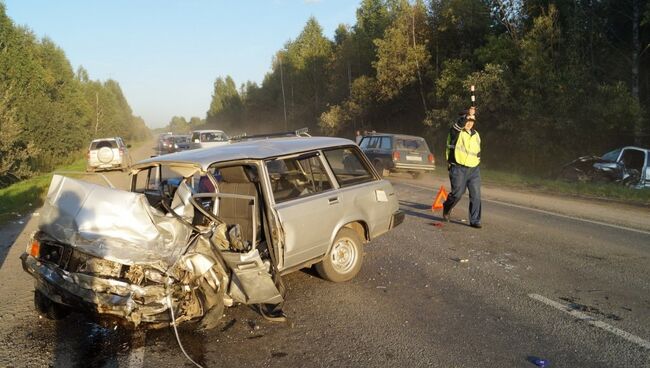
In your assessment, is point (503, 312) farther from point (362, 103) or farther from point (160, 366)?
point (362, 103)

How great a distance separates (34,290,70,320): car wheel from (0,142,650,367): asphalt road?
0.12 m

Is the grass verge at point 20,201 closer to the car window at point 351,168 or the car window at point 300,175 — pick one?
the car window at point 300,175

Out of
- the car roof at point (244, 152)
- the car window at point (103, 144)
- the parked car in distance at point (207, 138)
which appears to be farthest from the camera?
the parked car in distance at point (207, 138)

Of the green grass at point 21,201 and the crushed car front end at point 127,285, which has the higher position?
the crushed car front end at point 127,285

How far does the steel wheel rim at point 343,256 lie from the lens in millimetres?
5637

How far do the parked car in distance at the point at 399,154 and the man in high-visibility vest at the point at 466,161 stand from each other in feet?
28.4

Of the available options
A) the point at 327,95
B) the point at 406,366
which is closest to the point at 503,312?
the point at 406,366

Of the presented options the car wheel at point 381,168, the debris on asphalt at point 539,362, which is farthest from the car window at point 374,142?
the debris on asphalt at point 539,362

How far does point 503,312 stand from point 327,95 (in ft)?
158

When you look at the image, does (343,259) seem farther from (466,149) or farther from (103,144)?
(103,144)

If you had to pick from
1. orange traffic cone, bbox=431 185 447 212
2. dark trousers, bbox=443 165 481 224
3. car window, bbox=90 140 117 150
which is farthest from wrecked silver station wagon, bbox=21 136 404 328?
car window, bbox=90 140 117 150

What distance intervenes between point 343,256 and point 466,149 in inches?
151

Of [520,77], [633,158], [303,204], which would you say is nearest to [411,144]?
[633,158]

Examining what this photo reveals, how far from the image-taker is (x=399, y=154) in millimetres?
17797
